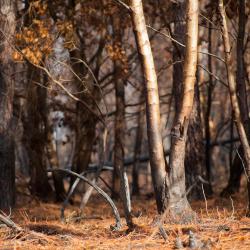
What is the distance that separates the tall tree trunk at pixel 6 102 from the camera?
11508 mm

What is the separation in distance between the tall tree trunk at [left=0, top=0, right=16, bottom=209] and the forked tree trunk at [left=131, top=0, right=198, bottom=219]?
16.5ft

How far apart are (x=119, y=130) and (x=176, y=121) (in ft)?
30.1

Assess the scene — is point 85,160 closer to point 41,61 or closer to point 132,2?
point 41,61

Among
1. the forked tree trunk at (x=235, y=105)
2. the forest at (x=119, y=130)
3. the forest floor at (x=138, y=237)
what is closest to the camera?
the forest floor at (x=138, y=237)

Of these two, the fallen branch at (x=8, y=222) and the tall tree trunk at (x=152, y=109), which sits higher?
the tall tree trunk at (x=152, y=109)

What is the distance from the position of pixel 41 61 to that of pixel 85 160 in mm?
4610

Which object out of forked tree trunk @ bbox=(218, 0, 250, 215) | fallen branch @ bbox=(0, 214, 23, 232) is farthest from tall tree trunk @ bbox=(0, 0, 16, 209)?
fallen branch @ bbox=(0, 214, 23, 232)

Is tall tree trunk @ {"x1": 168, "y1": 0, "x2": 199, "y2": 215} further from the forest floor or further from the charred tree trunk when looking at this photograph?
the charred tree trunk

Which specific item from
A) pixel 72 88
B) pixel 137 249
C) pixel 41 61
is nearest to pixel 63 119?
pixel 72 88

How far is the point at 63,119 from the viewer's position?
55.4 ft

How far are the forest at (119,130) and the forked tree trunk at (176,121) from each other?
1 cm

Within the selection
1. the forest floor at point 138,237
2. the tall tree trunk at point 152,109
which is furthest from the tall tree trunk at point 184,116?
the forest floor at point 138,237

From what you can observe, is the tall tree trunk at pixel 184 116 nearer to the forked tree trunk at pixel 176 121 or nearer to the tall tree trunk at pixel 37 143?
the forked tree trunk at pixel 176 121

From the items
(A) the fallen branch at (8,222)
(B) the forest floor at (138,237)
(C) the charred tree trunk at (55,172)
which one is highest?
(C) the charred tree trunk at (55,172)
